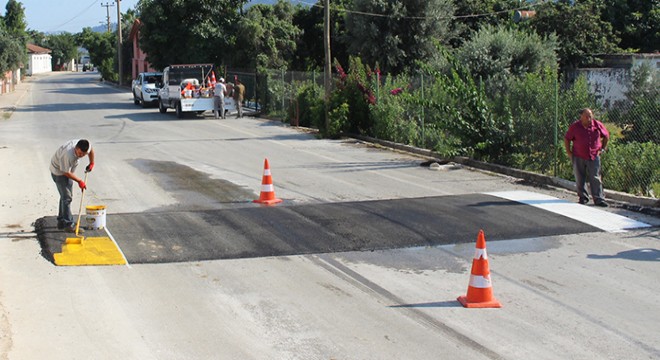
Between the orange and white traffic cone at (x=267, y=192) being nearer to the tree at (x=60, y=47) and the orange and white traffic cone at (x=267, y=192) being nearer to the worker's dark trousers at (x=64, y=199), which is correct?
the worker's dark trousers at (x=64, y=199)

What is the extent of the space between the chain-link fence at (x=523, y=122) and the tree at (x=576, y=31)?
61.3ft

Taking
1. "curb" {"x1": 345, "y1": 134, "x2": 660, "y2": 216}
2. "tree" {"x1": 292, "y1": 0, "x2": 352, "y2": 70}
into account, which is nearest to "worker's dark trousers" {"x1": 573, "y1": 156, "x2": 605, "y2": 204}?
"curb" {"x1": 345, "y1": 134, "x2": 660, "y2": 216}

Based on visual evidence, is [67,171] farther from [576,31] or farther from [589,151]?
[576,31]

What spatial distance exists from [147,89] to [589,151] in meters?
34.1

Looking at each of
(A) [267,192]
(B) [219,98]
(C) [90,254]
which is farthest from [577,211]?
(B) [219,98]

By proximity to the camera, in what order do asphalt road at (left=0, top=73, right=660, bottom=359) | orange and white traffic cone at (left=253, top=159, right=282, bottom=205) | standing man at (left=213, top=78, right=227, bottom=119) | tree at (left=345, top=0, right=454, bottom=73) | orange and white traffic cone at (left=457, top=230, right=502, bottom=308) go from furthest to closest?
1. tree at (left=345, top=0, right=454, bottom=73)
2. standing man at (left=213, top=78, right=227, bottom=119)
3. orange and white traffic cone at (left=253, top=159, right=282, bottom=205)
4. orange and white traffic cone at (left=457, top=230, right=502, bottom=308)
5. asphalt road at (left=0, top=73, right=660, bottom=359)

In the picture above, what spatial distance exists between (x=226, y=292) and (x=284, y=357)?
1964 mm

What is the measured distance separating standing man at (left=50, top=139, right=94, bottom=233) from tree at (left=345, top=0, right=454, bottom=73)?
30.9 meters

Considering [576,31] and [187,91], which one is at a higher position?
[576,31]

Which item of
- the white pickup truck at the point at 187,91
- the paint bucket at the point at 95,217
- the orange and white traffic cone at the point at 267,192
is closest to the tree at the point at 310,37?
the white pickup truck at the point at 187,91

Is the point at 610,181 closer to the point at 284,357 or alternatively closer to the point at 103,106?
the point at 284,357

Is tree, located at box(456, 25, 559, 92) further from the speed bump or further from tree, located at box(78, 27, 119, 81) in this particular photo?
tree, located at box(78, 27, 119, 81)

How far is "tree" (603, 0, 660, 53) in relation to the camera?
1774 inches

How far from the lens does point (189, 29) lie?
44.8 metres
